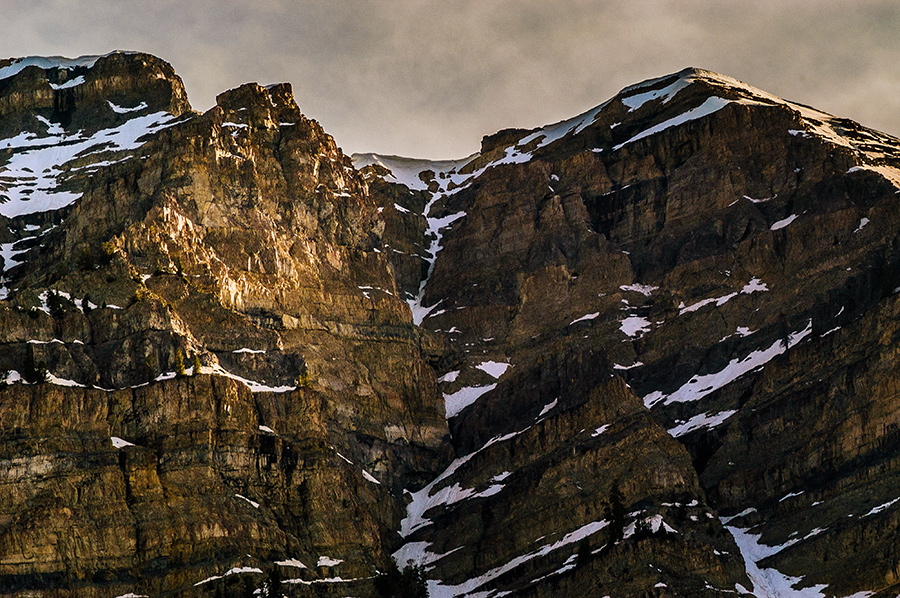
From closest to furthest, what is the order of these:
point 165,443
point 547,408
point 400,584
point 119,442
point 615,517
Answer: point 615,517 → point 119,442 → point 165,443 → point 400,584 → point 547,408

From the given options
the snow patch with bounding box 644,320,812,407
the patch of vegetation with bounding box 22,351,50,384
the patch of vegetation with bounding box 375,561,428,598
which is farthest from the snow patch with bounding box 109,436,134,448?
the snow patch with bounding box 644,320,812,407

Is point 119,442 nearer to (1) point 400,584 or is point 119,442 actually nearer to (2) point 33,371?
(2) point 33,371

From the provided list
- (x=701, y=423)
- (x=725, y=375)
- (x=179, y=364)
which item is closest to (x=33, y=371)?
(x=179, y=364)

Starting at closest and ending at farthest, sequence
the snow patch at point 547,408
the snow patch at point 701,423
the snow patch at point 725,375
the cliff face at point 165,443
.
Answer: the cliff face at point 165,443 → the snow patch at point 701,423 → the snow patch at point 725,375 → the snow patch at point 547,408

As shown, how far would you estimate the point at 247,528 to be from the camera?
166 meters

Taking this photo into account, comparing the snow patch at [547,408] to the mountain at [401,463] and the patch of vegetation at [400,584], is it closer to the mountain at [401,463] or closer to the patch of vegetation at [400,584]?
the mountain at [401,463]

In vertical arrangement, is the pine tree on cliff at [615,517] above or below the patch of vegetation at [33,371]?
below

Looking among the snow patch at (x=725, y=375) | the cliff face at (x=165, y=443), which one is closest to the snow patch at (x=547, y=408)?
the snow patch at (x=725, y=375)

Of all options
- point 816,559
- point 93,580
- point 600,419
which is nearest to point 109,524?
point 93,580

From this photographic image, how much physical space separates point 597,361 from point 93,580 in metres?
64.0

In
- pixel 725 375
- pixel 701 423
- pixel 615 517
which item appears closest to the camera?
pixel 615 517

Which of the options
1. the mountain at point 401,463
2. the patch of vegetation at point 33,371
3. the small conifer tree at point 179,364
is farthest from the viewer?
the small conifer tree at point 179,364

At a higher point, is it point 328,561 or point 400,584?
point 328,561

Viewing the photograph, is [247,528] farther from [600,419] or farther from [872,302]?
[872,302]
